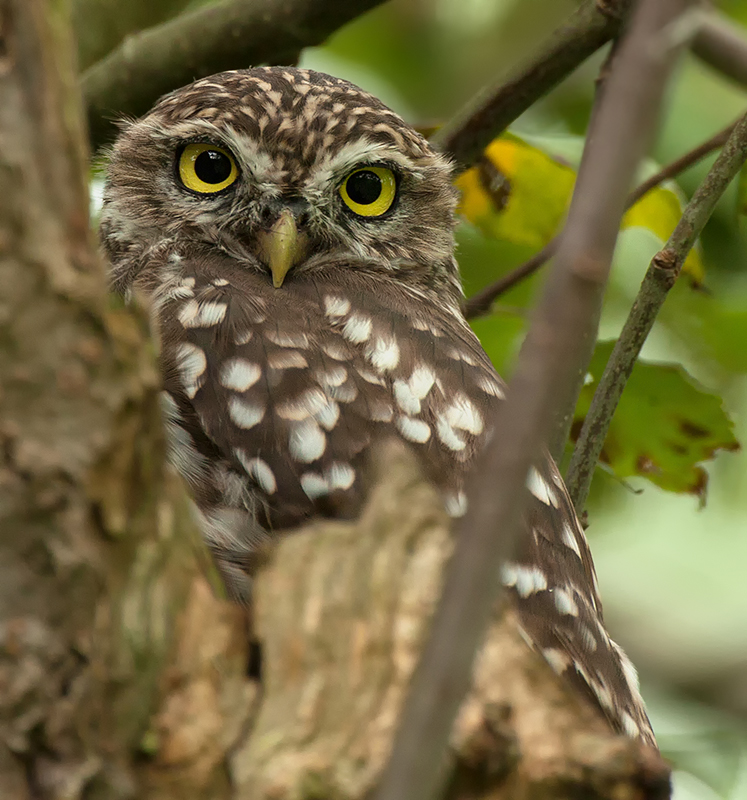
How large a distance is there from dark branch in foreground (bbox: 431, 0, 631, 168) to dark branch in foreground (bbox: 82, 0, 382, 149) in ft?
1.30

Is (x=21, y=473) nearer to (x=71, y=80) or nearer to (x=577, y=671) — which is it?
(x=71, y=80)

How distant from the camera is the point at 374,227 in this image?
3045 mm

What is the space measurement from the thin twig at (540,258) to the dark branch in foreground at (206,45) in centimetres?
80

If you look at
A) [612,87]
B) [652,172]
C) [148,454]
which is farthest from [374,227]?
[612,87]

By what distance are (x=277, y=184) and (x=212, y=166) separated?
19 cm

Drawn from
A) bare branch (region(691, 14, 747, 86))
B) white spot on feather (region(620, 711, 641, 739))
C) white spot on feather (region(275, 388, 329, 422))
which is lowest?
white spot on feather (region(620, 711, 641, 739))

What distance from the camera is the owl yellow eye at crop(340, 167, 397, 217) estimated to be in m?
2.98

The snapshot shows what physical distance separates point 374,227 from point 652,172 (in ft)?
2.42

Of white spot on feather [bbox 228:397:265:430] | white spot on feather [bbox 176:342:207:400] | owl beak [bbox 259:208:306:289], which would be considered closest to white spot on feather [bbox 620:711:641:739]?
white spot on feather [bbox 228:397:265:430]

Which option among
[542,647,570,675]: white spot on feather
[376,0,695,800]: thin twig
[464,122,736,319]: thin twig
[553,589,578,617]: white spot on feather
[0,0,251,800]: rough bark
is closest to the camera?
[376,0,695,800]: thin twig

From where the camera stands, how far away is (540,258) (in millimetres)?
2857

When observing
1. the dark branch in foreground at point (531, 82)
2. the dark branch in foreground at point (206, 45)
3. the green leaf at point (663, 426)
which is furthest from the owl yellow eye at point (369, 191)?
the green leaf at point (663, 426)

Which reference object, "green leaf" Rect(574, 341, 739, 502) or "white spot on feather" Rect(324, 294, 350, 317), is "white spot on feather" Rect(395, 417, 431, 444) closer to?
"white spot on feather" Rect(324, 294, 350, 317)

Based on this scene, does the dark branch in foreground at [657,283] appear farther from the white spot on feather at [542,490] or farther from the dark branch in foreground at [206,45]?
the dark branch in foreground at [206,45]
